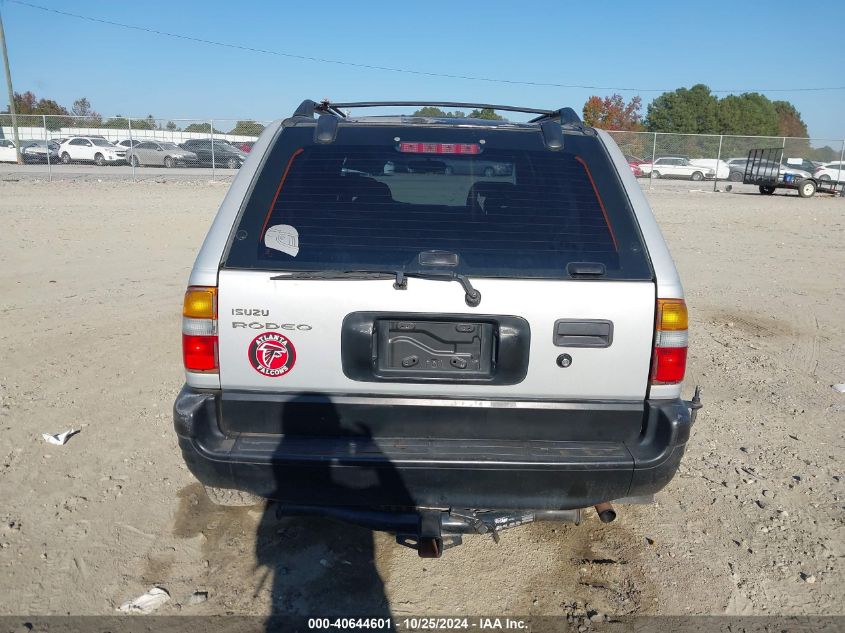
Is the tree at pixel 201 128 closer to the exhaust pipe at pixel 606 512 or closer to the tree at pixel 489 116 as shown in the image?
the tree at pixel 489 116

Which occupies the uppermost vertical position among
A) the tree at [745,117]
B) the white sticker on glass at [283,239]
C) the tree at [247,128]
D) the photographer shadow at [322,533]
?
the tree at [745,117]

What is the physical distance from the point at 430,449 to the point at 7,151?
32.1 meters

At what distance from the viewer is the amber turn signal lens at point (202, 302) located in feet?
8.87

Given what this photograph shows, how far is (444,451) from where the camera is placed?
107 inches

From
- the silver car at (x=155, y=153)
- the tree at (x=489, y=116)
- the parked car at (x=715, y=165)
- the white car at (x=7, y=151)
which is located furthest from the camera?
the parked car at (x=715, y=165)

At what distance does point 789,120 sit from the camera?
288 feet

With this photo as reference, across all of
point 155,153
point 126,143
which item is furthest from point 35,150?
point 155,153

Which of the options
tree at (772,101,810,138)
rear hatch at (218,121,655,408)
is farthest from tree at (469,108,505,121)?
tree at (772,101,810,138)

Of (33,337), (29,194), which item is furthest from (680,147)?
(33,337)

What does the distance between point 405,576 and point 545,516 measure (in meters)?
0.74

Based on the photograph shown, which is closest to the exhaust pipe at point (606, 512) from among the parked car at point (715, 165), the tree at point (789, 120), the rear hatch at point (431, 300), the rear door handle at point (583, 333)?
the rear hatch at point (431, 300)

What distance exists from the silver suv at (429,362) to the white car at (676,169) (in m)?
32.1

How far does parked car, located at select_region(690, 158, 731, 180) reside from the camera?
3328 centimetres

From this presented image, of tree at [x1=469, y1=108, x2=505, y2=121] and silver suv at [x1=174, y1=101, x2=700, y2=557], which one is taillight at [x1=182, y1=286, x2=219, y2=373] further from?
tree at [x1=469, y1=108, x2=505, y2=121]
